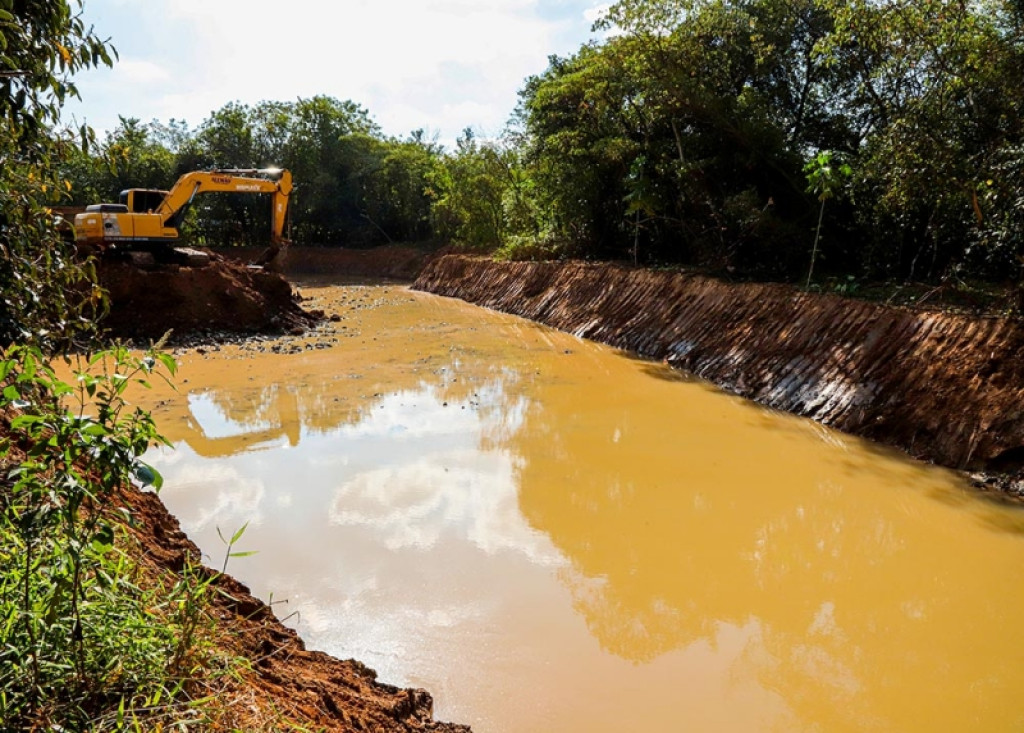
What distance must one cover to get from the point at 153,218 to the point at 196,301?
2098 mm

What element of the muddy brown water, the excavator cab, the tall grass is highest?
the excavator cab

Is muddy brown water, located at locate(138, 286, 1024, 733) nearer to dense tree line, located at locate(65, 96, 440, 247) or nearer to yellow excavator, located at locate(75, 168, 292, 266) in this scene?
yellow excavator, located at locate(75, 168, 292, 266)

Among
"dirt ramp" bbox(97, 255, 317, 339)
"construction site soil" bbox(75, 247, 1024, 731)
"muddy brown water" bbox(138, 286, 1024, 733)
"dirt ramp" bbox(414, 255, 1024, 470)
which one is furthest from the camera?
"dirt ramp" bbox(97, 255, 317, 339)

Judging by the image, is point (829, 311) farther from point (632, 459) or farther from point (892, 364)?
point (632, 459)

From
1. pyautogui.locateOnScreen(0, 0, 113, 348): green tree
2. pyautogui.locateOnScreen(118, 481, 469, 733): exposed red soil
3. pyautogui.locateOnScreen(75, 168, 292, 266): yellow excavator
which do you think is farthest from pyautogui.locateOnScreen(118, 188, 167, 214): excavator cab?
pyautogui.locateOnScreen(0, 0, 113, 348): green tree

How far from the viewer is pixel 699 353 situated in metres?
12.6

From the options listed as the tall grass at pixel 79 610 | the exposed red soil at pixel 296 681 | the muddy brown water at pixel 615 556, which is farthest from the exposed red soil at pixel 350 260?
the tall grass at pixel 79 610

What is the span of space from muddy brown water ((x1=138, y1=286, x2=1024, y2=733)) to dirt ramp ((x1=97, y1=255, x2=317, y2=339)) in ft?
15.8

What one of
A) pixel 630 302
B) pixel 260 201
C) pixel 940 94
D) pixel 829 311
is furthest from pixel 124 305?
pixel 260 201

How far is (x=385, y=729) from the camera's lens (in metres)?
3.23

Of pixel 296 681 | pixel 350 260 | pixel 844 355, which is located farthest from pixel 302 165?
pixel 296 681

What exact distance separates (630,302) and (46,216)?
13582mm

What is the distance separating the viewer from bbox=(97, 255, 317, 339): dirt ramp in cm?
1447

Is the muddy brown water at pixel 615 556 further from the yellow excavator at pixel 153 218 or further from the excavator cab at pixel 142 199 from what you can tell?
the excavator cab at pixel 142 199
